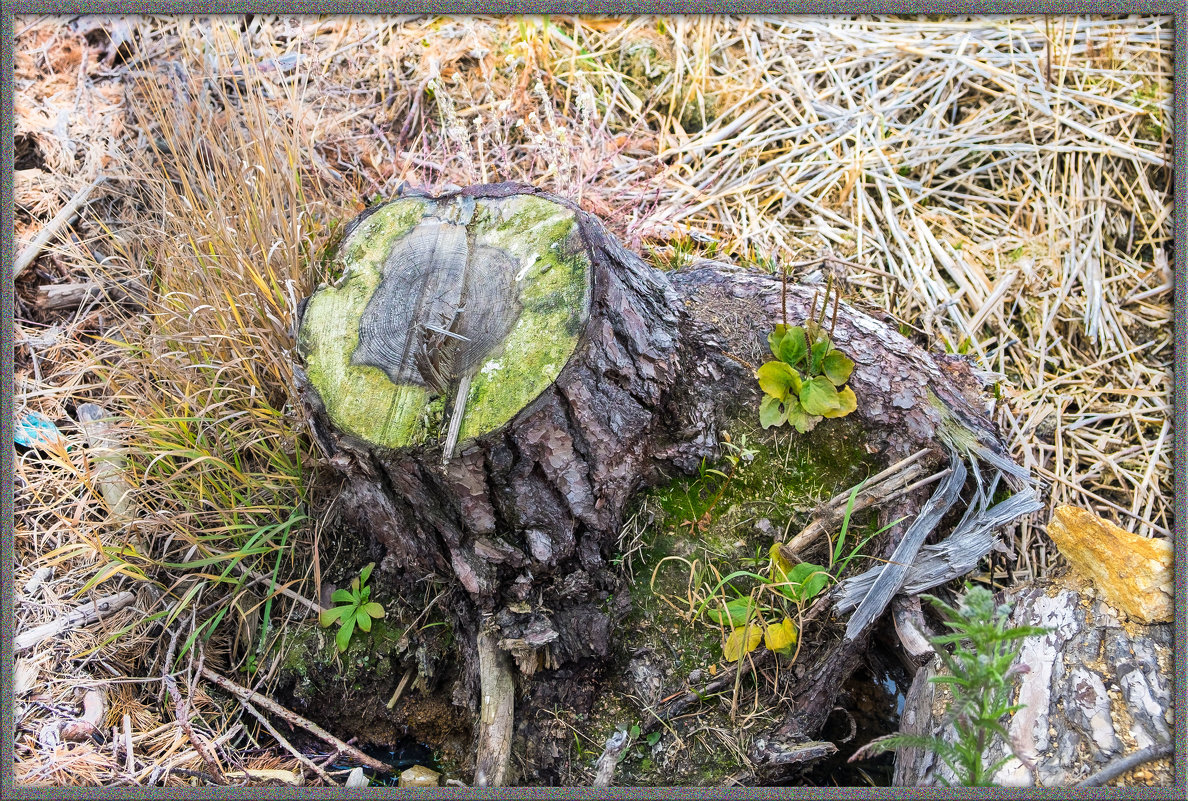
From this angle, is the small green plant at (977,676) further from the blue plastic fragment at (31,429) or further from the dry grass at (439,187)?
the blue plastic fragment at (31,429)

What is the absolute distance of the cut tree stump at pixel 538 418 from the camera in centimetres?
191

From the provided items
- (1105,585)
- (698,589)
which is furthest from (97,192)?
(1105,585)

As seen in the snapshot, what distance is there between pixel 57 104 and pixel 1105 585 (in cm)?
425

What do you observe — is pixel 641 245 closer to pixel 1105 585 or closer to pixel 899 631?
pixel 899 631

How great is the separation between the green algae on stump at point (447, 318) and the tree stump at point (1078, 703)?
52.1 inches

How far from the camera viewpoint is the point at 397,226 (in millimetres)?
2146

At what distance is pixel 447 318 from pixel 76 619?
157 cm

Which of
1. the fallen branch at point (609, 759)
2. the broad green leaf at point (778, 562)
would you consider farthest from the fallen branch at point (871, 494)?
the fallen branch at point (609, 759)

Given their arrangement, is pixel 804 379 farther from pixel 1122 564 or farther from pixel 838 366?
pixel 1122 564

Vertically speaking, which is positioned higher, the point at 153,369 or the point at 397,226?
the point at 397,226

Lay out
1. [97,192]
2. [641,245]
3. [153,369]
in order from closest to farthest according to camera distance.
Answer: [153,369], [641,245], [97,192]

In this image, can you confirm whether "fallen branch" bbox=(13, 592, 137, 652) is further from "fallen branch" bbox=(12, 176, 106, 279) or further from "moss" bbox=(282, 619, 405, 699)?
"fallen branch" bbox=(12, 176, 106, 279)

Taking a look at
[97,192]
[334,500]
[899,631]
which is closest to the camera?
[899,631]

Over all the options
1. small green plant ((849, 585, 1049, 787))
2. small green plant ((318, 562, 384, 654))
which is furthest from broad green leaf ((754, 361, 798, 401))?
small green plant ((318, 562, 384, 654))
